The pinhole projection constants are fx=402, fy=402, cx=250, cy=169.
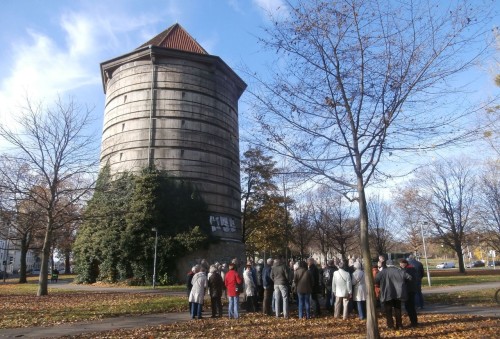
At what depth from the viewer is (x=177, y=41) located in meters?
36.3

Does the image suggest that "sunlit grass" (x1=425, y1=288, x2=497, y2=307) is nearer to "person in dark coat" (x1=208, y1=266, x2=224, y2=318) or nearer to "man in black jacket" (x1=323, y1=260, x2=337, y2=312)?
"man in black jacket" (x1=323, y1=260, x2=337, y2=312)

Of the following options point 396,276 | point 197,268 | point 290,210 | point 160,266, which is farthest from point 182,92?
point 396,276

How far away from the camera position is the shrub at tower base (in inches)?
1109

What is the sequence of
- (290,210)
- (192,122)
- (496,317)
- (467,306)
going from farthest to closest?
(290,210)
(192,122)
(467,306)
(496,317)

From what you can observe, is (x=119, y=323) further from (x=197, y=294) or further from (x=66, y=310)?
(x=66, y=310)

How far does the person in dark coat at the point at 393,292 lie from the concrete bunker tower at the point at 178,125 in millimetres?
21289

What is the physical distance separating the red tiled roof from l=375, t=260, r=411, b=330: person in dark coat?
28834 mm

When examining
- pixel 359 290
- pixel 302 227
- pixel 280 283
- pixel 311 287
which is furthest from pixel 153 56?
pixel 359 290

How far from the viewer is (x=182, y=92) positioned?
3275 cm

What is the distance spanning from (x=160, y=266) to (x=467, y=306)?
20.0m

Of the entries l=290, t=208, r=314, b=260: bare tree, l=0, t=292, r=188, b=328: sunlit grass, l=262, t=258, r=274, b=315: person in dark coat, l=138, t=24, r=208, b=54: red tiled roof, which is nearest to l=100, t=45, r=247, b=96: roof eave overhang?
l=138, t=24, r=208, b=54: red tiled roof

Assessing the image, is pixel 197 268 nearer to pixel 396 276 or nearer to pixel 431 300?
pixel 396 276

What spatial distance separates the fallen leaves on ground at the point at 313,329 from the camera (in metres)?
8.80

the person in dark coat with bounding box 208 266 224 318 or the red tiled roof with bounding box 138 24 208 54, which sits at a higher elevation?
the red tiled roof with bounding box 138 24 208 54
